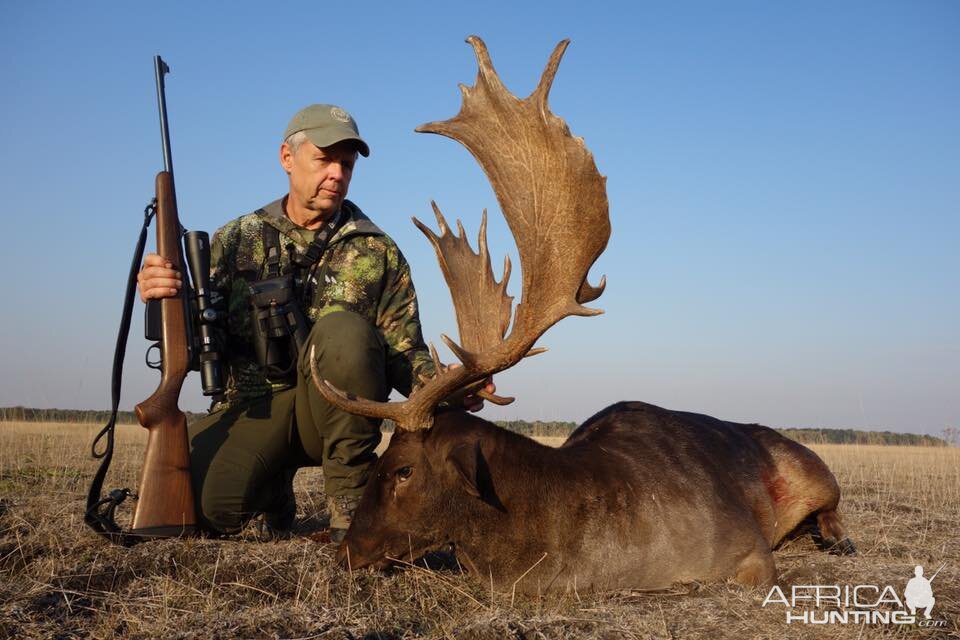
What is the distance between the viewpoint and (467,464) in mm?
4141

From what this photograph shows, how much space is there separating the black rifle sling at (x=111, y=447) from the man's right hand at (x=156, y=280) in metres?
0.08

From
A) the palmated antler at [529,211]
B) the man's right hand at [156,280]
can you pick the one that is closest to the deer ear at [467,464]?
the palmated antler at [529,211]

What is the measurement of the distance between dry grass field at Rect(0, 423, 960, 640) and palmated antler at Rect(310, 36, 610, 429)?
93 centimetres

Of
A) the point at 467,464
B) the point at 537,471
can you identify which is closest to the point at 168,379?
the point at 467,464

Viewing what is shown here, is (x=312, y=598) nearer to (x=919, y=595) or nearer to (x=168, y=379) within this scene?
(x=168, y=379)

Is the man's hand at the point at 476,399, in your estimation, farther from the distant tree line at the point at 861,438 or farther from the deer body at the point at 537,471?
the distant tree line at the point at 861,438

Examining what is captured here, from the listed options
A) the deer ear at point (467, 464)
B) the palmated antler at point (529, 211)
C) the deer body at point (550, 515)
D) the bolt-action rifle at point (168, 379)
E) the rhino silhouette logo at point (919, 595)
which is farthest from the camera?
the bolt-action rifle at point (168, 379)

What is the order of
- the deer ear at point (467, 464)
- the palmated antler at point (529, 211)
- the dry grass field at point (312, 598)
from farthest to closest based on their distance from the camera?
the palmated antler at point (529, 211)
the deer ear at point (467, 464)
the dry grass field at point (312, 598)

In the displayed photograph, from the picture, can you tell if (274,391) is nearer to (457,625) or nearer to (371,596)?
(371,596)

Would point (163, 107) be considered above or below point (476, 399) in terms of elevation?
above

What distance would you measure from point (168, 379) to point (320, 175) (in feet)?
5.63

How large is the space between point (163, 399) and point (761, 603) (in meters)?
3.36

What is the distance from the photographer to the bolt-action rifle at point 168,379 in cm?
465

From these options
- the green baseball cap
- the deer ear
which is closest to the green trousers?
the deer ear
